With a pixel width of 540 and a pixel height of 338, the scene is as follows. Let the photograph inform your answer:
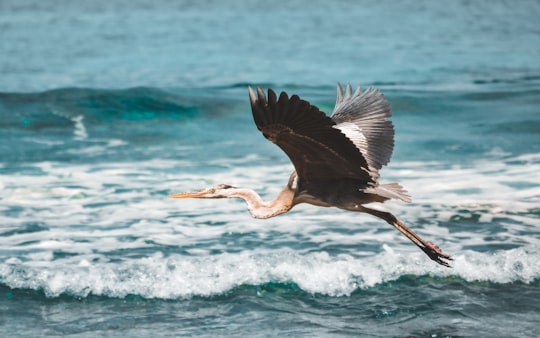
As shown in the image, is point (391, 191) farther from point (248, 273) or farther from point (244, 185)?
point (244, 185)

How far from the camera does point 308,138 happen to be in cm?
504

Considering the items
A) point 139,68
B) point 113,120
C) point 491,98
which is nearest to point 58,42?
point 139,68

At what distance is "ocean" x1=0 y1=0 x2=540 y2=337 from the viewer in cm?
626

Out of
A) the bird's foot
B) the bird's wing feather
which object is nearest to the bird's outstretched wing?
the bird's wing feather

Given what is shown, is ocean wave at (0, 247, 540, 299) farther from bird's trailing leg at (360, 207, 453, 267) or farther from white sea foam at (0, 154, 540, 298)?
bird's trailing leg at (360, 207, 453, 267)

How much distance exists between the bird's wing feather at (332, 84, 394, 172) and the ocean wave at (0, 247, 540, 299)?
3.96 ft

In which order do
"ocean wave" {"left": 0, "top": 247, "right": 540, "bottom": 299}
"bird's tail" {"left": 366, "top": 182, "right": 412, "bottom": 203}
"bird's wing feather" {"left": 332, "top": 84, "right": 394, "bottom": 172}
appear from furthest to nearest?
"ocean wave" {"left": 0, "top": 247, "right": 540, "bottom": 299} < "bird's wing feather" {"left": 332, "top": 84, "right": 394, "bottom": 172} < "bird's tail" {"left": 366, "top": 182, "right": 412, "bottom": 203}

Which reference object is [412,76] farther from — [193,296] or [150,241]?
[193,296]

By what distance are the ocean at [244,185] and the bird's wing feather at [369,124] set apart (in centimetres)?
109

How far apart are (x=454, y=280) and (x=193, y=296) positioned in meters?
1.88

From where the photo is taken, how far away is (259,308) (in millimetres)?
6289

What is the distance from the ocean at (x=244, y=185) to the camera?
20.5 feet

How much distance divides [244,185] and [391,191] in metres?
4.11

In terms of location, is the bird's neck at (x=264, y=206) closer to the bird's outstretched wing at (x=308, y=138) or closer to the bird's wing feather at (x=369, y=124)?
the bird's outstretched wing at (x=308, y=138)
